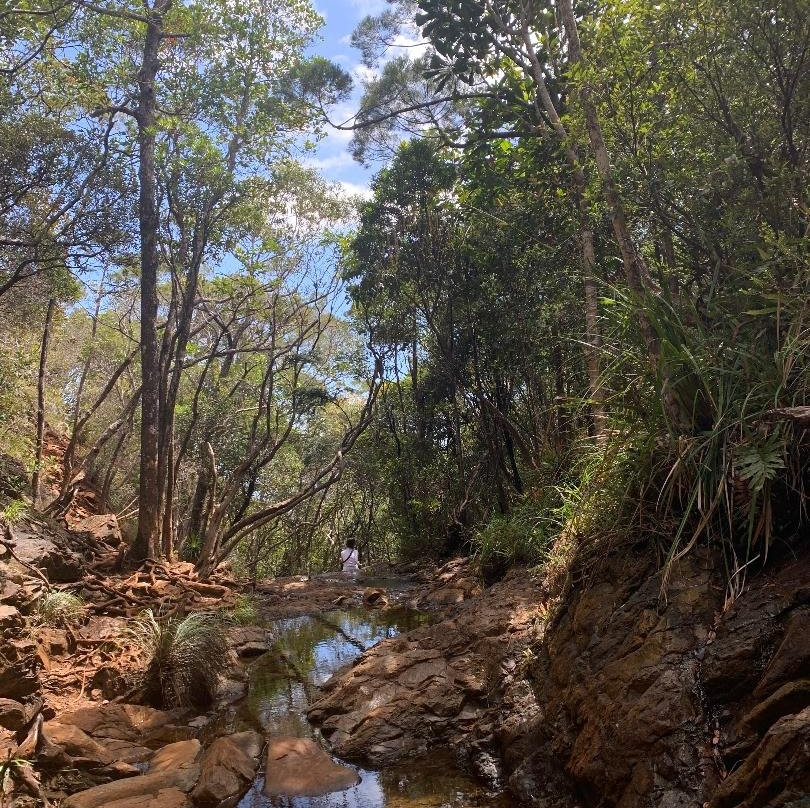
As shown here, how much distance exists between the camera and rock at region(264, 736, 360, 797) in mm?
4449

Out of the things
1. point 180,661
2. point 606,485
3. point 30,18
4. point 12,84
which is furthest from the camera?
point 12,84

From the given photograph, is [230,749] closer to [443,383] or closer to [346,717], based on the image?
[346,717]

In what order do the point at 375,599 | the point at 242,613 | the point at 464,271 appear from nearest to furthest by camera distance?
the point at 242,613, the point at 375,599, the point at 464,271

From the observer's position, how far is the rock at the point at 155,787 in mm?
4133

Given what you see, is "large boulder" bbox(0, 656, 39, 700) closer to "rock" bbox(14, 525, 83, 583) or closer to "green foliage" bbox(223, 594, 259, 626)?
"rock" bbox(14, 525, 83, 583)

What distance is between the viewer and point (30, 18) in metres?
9.41

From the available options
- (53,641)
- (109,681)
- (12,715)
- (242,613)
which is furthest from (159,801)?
(242,613)

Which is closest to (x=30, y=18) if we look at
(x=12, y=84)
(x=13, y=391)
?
(x=12, y=84)

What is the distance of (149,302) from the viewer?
35.3ft

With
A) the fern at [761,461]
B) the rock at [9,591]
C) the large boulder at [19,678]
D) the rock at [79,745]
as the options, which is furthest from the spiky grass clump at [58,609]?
the fern at [761,461]

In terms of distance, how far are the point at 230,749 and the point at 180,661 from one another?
6.46ft

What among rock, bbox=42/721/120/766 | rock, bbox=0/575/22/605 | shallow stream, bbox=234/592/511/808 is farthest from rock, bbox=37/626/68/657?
shallow stream, bbox=234/592/511/808

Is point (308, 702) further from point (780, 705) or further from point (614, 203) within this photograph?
point (614, 203)

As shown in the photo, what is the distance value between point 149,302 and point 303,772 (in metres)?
8.41
